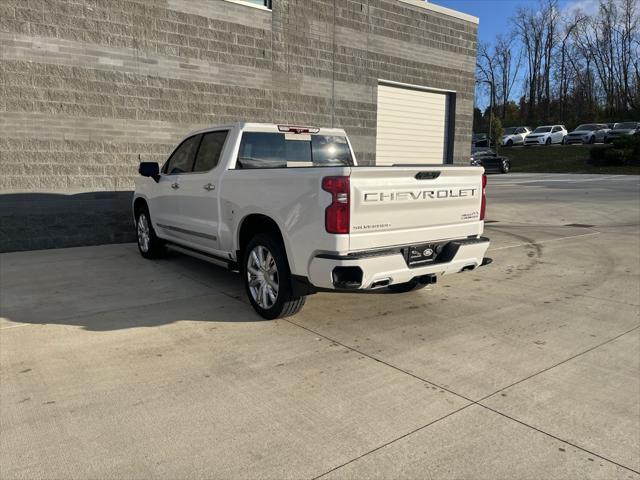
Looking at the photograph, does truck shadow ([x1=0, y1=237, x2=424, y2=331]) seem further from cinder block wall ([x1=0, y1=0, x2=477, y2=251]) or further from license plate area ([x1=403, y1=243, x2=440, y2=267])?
cinder block wall ([x1=0, y1=0, x2=477, y2=251])

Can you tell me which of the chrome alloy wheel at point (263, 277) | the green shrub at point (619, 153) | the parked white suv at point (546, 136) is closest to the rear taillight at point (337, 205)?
the chrome alloy wheel at point (263, 277)

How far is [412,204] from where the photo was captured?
4.70 m

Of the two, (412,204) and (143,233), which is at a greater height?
(412,204)

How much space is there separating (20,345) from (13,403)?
123cm

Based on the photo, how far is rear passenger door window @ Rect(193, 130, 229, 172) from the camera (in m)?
6.13

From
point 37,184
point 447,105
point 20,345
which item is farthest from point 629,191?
point 20,345

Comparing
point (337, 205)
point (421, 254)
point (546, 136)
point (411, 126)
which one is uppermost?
point (546, 136)

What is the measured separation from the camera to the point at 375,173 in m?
4.37

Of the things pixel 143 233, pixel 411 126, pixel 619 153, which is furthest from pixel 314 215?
pixel 619 153

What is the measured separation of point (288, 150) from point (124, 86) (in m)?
5.41

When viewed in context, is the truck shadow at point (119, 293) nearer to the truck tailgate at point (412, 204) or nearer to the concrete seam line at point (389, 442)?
the truck tailgate at point (412, 204)

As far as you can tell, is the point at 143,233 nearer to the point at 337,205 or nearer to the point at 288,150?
the point at 288,150

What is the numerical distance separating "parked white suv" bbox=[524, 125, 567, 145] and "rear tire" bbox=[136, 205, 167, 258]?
144 ft

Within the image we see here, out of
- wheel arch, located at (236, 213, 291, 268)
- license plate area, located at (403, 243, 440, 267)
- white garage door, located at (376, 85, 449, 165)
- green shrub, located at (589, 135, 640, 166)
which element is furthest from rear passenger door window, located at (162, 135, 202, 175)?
green shrub, located at (589, 135, 640, 166)
